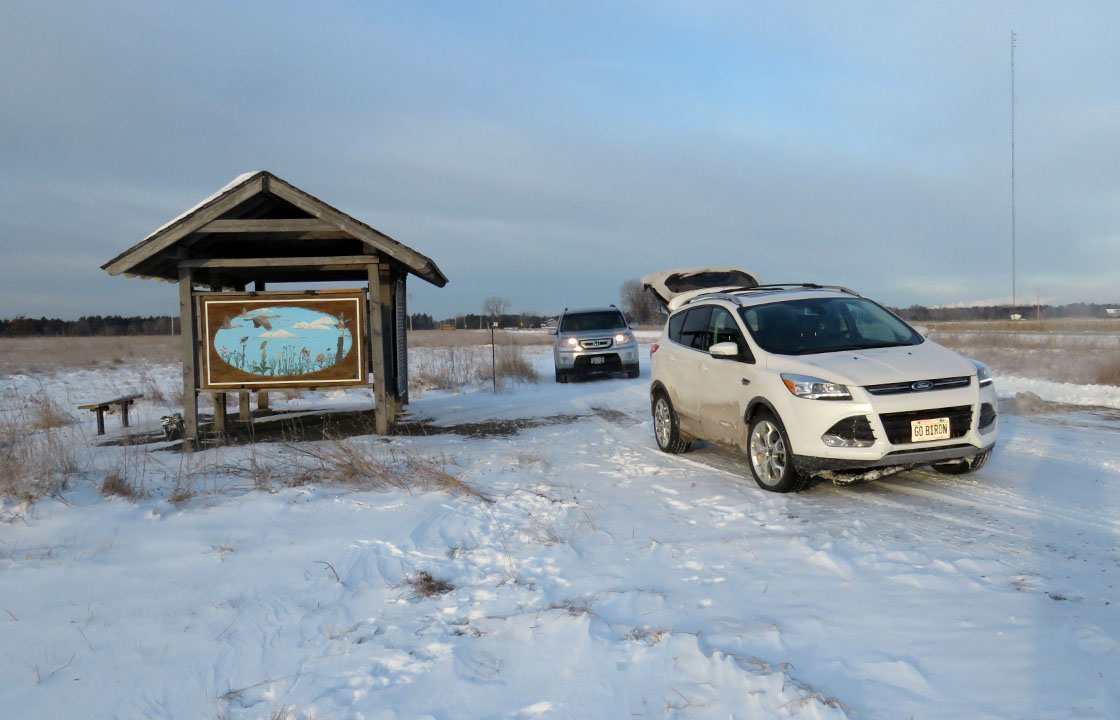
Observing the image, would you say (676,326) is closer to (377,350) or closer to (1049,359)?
(377,350)

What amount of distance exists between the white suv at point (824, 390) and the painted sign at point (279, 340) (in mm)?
5040

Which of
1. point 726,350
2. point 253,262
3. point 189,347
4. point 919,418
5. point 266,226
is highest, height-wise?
point 266,226

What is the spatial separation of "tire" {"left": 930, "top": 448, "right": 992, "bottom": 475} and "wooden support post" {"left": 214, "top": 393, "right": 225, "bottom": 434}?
1016 centimetres

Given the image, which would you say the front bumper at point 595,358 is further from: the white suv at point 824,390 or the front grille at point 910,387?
the front grille at point 910,387

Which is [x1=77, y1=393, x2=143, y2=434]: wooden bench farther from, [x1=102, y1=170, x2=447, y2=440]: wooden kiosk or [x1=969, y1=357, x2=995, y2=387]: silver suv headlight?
[x1=969, y1=357, x2=995, y2=387]: silver suv headlight

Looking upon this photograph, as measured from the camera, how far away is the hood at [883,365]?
5.79 metres

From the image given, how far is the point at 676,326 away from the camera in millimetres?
9062

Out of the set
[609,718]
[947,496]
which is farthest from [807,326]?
[609,718]

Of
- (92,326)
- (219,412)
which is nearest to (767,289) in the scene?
(219,412)

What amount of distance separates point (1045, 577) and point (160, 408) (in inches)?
648

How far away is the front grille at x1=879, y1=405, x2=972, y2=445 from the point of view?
564 cm

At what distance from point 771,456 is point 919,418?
1266mm

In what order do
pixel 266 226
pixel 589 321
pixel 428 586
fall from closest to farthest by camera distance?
1. pixel 428 586
2. pixel 266 226
3. pixel 589 321

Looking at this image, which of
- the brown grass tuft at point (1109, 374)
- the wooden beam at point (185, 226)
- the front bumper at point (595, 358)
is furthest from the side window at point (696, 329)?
the brown grass tuft at point (1109, 374)
